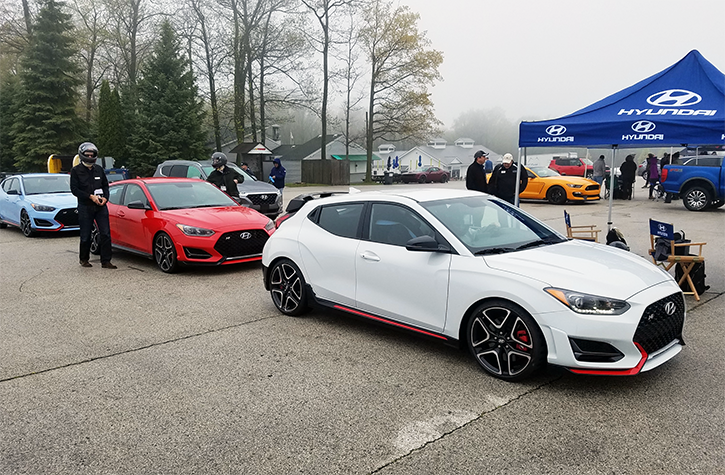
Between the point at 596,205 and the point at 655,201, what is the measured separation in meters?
2.81

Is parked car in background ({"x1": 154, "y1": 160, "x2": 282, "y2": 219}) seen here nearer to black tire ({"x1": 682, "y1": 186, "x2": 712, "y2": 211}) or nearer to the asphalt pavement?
the asphalt pavement

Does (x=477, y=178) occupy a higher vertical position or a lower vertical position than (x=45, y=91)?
lower

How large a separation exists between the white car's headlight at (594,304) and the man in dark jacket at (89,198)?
7.26m

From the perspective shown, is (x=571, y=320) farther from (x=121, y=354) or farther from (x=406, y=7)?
(x=406, y=7)

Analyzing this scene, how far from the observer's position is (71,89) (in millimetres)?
35062

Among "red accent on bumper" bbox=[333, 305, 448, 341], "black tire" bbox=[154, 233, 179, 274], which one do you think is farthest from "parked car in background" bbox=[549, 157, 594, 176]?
"red accent on bumper" bbox=[333, 305, 448, 341]

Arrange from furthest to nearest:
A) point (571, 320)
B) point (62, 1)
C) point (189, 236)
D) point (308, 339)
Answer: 1. point (62, 1)
2. point (189, 236)
3. point (308, 339)
4. point (571, 320)

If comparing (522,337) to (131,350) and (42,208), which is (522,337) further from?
(42,208)

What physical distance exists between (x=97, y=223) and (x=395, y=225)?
5.83 meters

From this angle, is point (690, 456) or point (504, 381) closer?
point (690, 456)

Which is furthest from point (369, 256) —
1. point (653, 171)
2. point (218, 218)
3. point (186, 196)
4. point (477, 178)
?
point (653, 171)

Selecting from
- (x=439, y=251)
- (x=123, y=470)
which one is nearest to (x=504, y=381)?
(x=439, y=251)

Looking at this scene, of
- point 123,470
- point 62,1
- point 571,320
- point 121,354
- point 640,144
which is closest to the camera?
point 123,470

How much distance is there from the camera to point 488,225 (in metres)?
4.90
